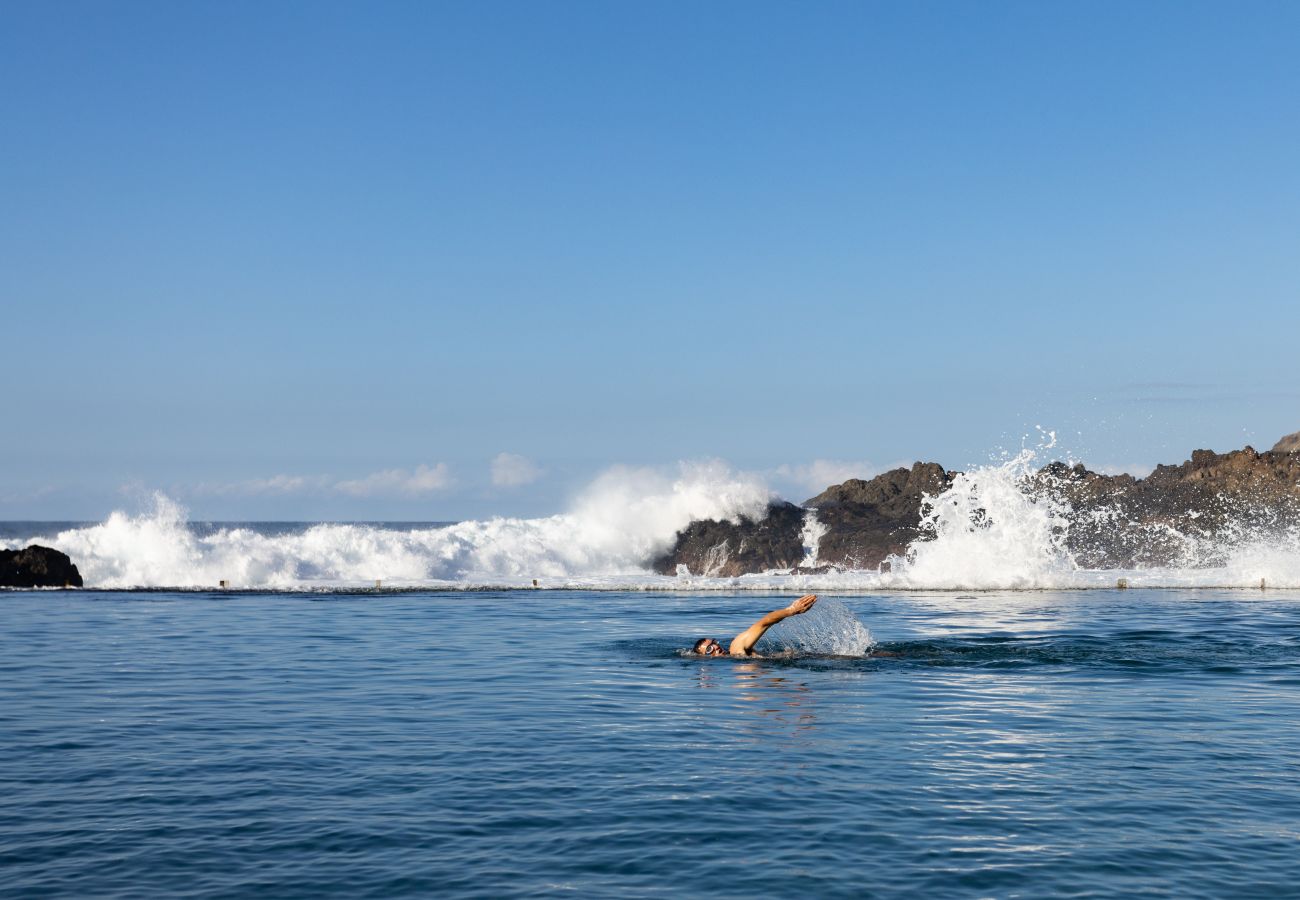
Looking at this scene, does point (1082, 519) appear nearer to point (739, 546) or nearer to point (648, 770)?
point (739, 546)

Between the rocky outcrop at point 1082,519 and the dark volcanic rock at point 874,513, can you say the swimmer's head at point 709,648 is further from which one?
the dark volcanic rock at point 874,513

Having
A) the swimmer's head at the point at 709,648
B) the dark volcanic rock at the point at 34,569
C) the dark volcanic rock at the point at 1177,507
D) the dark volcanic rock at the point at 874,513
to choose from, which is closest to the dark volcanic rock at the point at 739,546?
the dark volcanic rock at the point at 874,513

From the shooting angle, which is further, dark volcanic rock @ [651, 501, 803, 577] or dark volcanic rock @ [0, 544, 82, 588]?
dark volcanic rock @ [651, 501, 803, 577]

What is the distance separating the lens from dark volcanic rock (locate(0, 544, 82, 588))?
48.2 m

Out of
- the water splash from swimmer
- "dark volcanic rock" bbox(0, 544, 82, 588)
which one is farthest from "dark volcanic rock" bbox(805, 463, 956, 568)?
"dark volcanic rock" bbox(0, 544, 82, 588)

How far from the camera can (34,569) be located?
4838 centimetres

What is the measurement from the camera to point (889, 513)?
64.8 metres

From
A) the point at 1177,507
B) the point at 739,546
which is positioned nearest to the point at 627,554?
the point at 739,546

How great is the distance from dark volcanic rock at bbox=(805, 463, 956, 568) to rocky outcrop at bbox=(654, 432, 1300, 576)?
2.1 inches

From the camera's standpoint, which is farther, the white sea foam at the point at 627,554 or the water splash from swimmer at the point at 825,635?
the white sea foam at the point at 627,554

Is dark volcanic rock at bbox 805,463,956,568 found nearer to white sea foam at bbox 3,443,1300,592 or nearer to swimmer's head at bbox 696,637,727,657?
white sea foam at bbox 3,443,1300,592

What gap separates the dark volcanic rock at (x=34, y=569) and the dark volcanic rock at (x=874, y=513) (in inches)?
1312

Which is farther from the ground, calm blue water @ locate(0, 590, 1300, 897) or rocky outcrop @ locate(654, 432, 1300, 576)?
rocky outcrop @ locate(654, 432, 1300, 576)

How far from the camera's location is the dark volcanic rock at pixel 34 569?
158 feet
